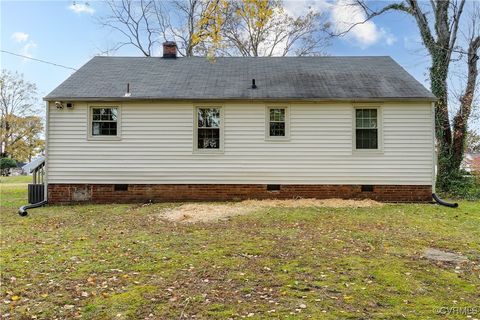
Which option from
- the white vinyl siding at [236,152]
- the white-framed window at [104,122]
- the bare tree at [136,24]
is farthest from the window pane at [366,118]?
the bare tree at [136,24]

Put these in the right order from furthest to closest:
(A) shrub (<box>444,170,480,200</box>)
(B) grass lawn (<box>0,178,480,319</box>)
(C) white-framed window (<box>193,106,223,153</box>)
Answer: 1. (A) shrub (<box>444,170,480,200</box>)
2. (C) white-framed window (<box>193,106,223,153</box>)
3. (B) grass lawn (<box>0,178,480,319</box>)

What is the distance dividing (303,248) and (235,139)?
19.6 feet

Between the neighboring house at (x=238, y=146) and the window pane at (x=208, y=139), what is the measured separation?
0.03 meters

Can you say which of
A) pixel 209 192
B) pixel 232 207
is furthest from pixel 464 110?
pixel 209 192

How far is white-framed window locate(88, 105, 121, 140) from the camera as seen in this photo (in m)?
10.8

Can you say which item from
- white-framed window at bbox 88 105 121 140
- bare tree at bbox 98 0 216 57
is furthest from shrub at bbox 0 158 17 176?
white-framed window at bbox 88 105 121 140

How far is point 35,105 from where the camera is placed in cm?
4031

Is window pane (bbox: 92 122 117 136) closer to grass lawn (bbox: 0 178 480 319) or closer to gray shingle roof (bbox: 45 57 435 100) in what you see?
gray shingle roof (bbox: 45 57 435 100)

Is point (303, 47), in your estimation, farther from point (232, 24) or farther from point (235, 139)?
point (235, 139)

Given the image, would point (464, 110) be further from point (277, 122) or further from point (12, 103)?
point (12, 103)

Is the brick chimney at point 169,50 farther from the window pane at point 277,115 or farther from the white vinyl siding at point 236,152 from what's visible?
the window pane at point 277,115

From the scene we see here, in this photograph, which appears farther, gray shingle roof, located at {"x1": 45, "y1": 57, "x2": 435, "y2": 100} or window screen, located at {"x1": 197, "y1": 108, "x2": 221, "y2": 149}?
window screen, located at {"x1": 197, "y1": 108, "x2": 221, "y2": 149}

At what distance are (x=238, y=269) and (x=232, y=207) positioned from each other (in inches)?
206

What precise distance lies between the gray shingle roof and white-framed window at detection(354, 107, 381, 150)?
0.57 metres
